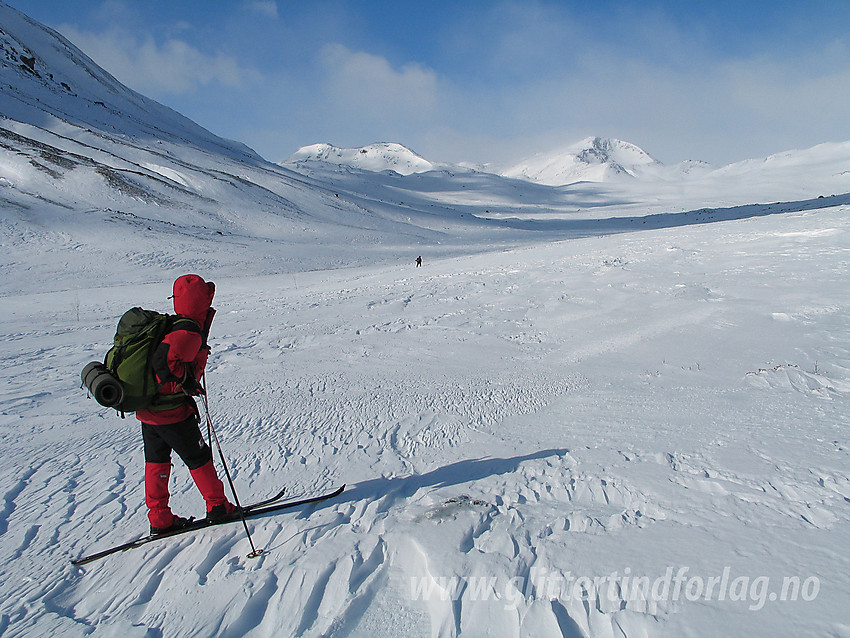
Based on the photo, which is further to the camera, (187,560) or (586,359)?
(586,359)

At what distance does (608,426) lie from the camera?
Answer: 179 inches

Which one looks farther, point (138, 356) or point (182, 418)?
point (182, 418)

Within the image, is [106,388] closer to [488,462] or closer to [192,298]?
[192,298]

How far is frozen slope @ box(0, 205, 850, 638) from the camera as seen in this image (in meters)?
2.45

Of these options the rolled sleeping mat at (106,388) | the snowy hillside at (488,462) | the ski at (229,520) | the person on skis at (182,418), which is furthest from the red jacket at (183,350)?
the snowy hillside at (488,462)

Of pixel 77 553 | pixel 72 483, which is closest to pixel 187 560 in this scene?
pixel 77 553

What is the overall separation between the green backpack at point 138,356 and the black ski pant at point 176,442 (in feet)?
0.83

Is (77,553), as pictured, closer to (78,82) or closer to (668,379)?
(668,379)

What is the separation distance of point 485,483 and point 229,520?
1.95 meters

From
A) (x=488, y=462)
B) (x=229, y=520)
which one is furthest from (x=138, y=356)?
(x=488, y=462)

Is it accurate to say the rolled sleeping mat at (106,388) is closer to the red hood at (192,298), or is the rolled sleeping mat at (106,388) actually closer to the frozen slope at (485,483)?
the red hood at (192,298)

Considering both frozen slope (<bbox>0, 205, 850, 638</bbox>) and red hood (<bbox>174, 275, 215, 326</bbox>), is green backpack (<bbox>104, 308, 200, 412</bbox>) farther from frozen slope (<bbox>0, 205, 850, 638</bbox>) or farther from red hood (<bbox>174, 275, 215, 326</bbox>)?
frozen slope (<bbox>0, 205, 850, 638</bbox>)

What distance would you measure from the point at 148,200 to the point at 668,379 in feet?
152

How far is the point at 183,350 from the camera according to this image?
2898mm
